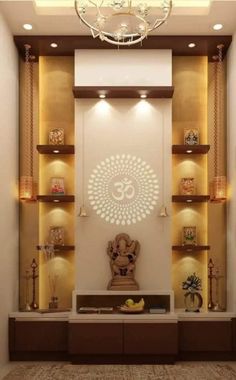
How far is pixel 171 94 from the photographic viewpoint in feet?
18.8

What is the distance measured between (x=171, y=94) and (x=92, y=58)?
0.97 metres

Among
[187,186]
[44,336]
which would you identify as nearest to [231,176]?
[187,186]

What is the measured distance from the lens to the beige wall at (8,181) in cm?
511

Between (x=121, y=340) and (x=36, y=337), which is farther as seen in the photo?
(x=36, y=337)

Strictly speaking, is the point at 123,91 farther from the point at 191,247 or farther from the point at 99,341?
the point at 99,341

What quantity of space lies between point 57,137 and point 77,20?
4.36ft

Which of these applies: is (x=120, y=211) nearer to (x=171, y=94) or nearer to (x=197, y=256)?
(x=197, y=256)

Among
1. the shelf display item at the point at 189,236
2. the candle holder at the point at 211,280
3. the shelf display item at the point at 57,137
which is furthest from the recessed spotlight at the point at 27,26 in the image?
the candle holder at the point at 211,280

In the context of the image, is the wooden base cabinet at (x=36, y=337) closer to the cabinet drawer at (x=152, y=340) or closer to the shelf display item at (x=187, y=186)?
the cabinet drawer at (x=152, y=340)

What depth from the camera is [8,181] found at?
5379 mm

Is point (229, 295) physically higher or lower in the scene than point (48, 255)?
lower

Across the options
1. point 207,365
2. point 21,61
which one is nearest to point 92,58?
point 21,61

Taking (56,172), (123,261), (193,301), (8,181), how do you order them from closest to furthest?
(8,181) < (123,261) < (193,301) < (56,172)

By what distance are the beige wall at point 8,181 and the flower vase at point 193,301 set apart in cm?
189
